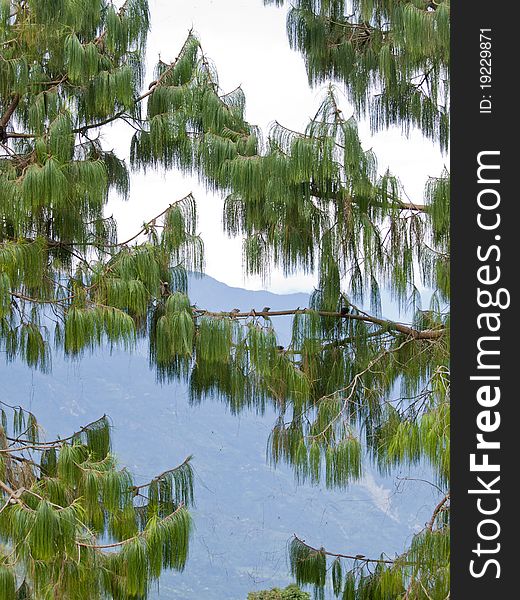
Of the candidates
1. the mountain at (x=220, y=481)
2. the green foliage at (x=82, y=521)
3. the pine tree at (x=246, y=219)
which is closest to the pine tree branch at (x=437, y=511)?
the pine tree at (x=246, y=219)

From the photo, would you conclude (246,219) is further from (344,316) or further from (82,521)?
(82,521)

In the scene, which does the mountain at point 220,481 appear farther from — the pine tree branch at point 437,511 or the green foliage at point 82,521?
the pine tree branch at point 437,511

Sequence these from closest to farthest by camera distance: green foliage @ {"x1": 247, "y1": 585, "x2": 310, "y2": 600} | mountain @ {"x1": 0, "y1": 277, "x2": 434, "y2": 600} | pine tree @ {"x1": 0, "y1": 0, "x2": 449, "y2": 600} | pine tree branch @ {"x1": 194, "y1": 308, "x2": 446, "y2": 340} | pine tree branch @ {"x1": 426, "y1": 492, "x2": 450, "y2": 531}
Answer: pine tree branch @ {"x1": 426, "y1": 492, "x2": 450, "y2": 531} → pine tree @ {"x1": 0, "y1": 0, "x2": 449, "y2": 600} → pine tree branch @ {"x1": 194, "y1": 308, "x2": 446, "y2": 340} → green foliage @ {"x1": 247, "y1": 585, "x2": 310, "y2": 600} → mountain @ {"x1": 0, "y1": 277, "x2": 434, "y2": 600}

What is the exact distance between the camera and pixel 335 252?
2875 millimetres

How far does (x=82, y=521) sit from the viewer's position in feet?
8.02

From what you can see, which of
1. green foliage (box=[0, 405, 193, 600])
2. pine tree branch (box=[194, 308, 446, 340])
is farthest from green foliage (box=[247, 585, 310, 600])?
pine tree branch (box=[194, 308, 446, 340])

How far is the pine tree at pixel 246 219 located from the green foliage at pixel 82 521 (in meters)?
0.30

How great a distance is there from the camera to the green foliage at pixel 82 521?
2.07 metres

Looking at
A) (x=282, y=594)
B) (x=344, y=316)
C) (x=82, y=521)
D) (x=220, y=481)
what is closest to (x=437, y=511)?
(x=82, y=521)

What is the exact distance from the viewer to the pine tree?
104 inches

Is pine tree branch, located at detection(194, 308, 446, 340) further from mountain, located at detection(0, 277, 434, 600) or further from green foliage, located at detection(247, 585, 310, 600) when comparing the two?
mountain, located at detection(0, 277, 434, 600)

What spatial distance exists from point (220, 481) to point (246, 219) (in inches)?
177

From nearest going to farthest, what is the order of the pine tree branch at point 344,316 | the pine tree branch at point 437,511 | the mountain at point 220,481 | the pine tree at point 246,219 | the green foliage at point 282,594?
1. the pine tree branch at point 437,511
2. the pine tree at point 246,219
3. the pine tree branch at point 344,316
4. the green foliage at point 282,594
5. the mountain at point 220,481

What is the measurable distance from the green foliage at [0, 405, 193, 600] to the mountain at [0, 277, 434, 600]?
3901mm
